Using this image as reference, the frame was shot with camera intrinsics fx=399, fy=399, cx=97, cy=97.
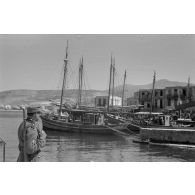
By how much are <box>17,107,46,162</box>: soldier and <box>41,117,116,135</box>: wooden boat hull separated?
56.4 ft

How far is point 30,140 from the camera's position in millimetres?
4301

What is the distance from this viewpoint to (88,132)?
72.4ft

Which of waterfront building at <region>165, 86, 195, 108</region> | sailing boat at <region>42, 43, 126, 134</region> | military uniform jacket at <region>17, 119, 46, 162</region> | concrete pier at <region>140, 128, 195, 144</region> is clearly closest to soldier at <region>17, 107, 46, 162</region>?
military uniform jacket at <region>17, 119, 46, 162</region>

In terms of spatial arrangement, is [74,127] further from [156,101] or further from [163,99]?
[163,99]

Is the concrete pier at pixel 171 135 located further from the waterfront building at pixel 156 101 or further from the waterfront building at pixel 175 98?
the waterfront building at pixel 175 98

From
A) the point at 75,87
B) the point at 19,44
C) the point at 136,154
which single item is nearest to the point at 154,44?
the point at 19,44

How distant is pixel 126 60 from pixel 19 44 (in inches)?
121

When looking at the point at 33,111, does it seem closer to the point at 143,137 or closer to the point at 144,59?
the point at 144,59

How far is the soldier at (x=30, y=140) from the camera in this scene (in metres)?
4.28

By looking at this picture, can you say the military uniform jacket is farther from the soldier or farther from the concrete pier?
the concrete pier

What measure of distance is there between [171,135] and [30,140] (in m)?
10.9

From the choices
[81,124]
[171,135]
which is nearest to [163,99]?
[171,135]

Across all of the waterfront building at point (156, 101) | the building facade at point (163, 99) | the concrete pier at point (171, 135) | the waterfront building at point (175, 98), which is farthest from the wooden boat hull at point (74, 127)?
the waterfront building at point (175, 98)

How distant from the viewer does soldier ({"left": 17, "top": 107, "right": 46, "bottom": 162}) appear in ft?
14.0
